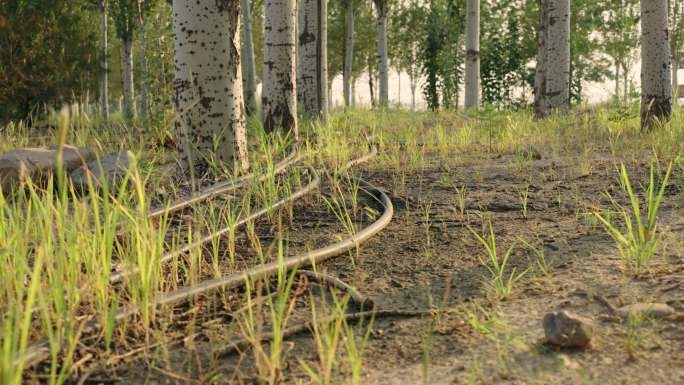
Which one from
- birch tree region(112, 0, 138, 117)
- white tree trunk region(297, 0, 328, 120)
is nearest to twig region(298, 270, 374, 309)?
white tree trunk region(297, 0, 328, 120)

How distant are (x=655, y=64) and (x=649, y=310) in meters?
5.94

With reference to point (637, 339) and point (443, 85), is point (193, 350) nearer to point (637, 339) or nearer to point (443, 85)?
point (637, 339)

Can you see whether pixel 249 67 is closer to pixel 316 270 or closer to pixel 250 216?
pixel 250 216

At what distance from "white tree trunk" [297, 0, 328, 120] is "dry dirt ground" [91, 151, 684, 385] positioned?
508cm

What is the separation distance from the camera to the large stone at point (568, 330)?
6.19ft

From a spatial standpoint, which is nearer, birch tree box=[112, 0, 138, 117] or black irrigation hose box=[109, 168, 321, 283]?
black irrigation hose box=[109, 168, 321, 283]

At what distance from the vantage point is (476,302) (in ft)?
7.80

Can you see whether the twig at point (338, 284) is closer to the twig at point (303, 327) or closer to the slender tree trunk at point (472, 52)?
the twig at point (303, 327)

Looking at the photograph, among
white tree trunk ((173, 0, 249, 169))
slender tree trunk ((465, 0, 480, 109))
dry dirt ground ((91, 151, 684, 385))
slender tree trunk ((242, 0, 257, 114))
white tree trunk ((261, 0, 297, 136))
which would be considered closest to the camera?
dry dirt ground ((91, 151, 684, 385))

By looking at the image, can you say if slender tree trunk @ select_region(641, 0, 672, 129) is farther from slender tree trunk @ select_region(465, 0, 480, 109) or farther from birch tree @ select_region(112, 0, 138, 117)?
birch tree @ select_region(112, 0, 138, 117)

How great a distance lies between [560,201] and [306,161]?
222 centimetres

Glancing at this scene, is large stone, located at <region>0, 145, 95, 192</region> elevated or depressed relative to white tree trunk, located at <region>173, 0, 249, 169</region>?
depressed

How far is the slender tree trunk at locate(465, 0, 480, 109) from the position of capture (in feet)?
41.0

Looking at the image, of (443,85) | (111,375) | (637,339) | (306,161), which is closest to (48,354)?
(111,375)
